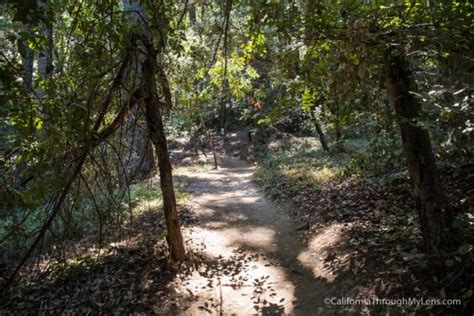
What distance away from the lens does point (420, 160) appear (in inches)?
182

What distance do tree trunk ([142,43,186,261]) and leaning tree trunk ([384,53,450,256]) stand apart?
328cm

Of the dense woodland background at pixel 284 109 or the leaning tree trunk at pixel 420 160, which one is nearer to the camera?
the dense woodland background at pixel 284 109

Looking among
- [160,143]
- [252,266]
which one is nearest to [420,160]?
[252,266]

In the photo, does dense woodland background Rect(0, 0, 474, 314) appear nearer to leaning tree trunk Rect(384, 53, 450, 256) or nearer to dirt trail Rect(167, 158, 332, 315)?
leaning tree trunk Rect(384, 53, 450, 256)

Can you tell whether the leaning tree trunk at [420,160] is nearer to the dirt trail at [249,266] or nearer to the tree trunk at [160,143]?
the dirt trail at [249,266]

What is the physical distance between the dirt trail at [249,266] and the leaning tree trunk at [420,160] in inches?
64.4

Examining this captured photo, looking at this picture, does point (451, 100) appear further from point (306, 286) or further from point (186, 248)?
point (186, 248)

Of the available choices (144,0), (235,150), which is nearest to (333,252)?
(144,0)

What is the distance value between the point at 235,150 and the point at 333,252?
1795 centimetres

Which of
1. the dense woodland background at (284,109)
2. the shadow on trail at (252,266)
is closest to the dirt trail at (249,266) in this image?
the shadow on trail at (252,266)

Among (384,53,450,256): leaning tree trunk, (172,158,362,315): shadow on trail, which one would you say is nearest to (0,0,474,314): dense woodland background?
(384,53,450,256): leaning tree trunk

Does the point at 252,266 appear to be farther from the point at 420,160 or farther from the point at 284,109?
the point at 420,160

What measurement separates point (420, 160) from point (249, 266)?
3.43 m

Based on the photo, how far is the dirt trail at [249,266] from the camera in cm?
548
